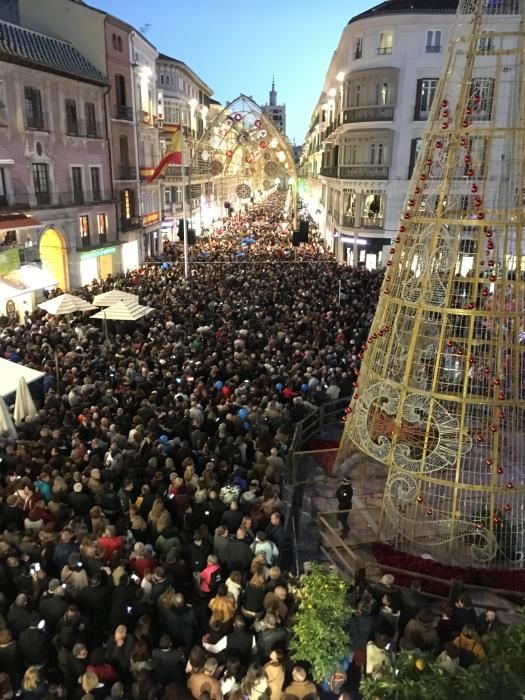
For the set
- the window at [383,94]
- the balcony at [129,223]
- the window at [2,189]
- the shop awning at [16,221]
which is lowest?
the balcony at [129,223]

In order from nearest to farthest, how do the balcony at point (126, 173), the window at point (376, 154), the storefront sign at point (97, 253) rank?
1. the storefront sign at point (97, 253)
2. the window at point (376, 154)
3. the balcony at point (126, 173)

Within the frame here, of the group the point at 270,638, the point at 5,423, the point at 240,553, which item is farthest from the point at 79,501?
the point at 270,638

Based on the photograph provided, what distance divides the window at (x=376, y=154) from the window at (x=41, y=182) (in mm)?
17677

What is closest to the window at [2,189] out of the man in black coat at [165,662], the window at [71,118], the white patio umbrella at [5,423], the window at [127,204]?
the window at [71,118]

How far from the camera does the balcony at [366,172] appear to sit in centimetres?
3334

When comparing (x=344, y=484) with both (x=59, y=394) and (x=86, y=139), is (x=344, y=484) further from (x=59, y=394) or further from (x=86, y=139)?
(x=86, y=139)

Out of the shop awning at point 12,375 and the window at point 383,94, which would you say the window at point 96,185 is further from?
the shop awning at point 12,375

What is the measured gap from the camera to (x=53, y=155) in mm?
27328

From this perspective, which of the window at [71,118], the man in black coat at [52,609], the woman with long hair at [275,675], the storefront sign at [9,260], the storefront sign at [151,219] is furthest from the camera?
the storefront sign at [151,219]

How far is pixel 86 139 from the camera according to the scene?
3006 cm

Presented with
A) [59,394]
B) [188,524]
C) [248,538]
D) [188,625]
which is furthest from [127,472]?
[59,394]

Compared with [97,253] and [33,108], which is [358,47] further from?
[97,253]

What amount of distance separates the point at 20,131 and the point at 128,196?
11.2m

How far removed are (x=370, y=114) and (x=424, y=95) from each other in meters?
3.01
